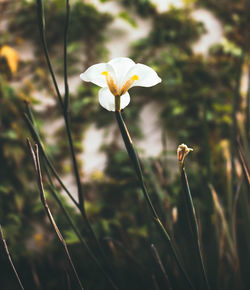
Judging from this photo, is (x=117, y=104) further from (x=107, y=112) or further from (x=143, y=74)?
(x=107, y=112)

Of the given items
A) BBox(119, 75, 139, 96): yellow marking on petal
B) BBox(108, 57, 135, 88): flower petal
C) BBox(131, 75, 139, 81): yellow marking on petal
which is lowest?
BBox(119, 75, 139, 96): yellow marking on petal

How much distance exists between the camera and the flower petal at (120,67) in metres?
0.34

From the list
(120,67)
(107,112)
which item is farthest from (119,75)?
(107,112)

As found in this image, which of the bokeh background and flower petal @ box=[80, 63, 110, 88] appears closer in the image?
flower petal @ box=[80, 63, 110, 88]

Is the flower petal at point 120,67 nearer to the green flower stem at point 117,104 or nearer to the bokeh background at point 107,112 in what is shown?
the green flower stem at point 117,104

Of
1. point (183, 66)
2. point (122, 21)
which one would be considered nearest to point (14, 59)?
point (122, 21)

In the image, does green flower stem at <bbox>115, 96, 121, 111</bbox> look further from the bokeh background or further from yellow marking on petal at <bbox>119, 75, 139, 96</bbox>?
the bokeh background

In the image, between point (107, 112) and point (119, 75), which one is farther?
point (107, 112)

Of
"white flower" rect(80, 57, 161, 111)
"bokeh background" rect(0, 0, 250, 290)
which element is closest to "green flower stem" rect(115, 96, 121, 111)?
"white flower" rect(80, 57, 161, 111)

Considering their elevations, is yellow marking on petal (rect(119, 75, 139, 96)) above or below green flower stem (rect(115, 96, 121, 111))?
above

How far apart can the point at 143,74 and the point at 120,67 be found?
0.10 feet

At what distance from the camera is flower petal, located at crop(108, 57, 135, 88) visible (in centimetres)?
34

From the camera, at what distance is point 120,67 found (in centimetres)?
34

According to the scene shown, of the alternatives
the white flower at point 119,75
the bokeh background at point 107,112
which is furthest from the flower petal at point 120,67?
the bokeh background at point 107,112
